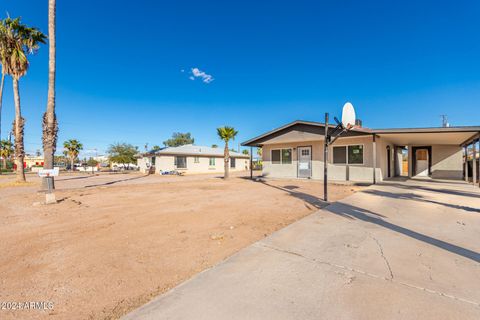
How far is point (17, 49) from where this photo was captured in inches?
550

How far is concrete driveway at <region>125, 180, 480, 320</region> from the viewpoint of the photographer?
74.7 inches

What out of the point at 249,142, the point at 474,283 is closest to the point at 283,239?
the point at 474,283

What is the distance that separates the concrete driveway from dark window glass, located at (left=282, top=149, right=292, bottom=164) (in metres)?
11.3

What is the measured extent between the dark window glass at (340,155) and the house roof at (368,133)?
4.34ft

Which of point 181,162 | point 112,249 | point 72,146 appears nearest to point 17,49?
point 181,162

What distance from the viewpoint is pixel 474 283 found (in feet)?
7.47

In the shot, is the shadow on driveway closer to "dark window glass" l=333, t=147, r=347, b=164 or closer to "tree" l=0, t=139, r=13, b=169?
"dark window glass" l=333, t=147, r=347, b=164

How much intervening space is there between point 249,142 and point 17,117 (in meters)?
16.5

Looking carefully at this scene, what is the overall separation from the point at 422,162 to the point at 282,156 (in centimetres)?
1079

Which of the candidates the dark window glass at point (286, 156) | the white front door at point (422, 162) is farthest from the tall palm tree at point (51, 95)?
the white front door at point (422, 162)

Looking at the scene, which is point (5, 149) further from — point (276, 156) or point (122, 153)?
point (276, 156)


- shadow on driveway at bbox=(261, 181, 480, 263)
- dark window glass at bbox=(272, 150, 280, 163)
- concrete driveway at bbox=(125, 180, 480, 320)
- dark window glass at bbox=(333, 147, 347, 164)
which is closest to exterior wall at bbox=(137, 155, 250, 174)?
dark window glass at bbox=(272, 150, 280, 163)

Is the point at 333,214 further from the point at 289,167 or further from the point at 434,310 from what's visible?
the point at 289,167

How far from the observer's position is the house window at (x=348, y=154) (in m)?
12.2
